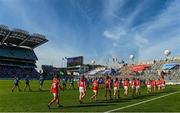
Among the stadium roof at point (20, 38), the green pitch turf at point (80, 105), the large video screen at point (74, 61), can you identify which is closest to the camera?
the green pitch turf at point (80, 105)

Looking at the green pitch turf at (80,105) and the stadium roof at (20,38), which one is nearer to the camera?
the green pitch turf at (80,105)

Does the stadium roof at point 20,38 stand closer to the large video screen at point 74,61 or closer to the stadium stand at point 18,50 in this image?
the stadium stand at point 18,50

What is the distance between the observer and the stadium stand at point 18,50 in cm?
11319

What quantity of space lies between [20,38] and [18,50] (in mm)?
14151

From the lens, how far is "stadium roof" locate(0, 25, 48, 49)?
110950 mm

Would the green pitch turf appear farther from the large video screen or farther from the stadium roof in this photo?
the large video screen

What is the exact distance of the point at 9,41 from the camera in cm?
12194

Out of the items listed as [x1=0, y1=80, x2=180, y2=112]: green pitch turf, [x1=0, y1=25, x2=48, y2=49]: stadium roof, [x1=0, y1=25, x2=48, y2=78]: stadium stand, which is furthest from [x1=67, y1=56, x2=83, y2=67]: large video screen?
[x1=0, y1=80, x2=180, y2=112]: green pitch turf

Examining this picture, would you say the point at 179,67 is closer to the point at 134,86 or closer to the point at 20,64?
the point at 20,64

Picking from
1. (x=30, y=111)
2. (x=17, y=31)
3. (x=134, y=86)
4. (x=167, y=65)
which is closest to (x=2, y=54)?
(x=17, y=31)

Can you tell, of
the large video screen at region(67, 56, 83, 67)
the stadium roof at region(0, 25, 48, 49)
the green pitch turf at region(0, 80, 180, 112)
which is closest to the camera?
the green pitch turf at region(0, 80, 180, 112)

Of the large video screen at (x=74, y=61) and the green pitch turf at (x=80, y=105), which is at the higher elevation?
the large video screen at (x=74, y=61)

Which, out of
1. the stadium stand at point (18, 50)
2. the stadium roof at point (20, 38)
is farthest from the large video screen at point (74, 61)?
the stadium roof at point (20, 38)

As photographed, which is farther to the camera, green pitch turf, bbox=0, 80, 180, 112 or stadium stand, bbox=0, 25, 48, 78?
stadium stand, bbox=0, 25, 48, 78
